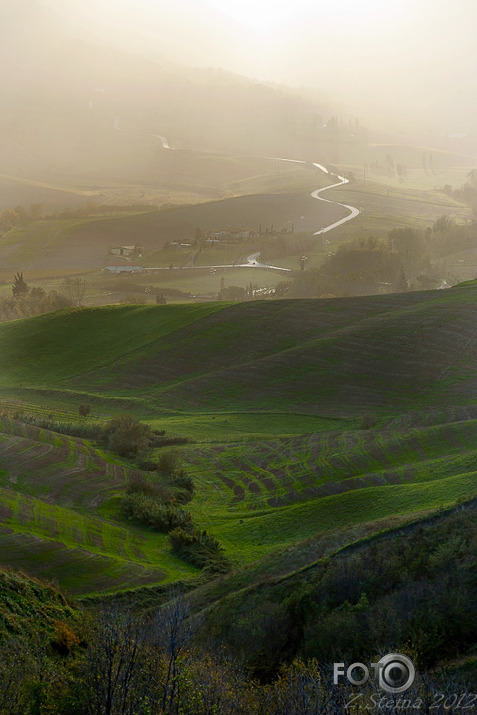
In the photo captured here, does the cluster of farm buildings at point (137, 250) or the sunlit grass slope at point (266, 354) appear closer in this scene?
the sunlit grass slope at point (266, 354)

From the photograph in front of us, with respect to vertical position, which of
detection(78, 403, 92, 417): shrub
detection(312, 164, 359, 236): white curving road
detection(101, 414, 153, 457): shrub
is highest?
detection(312, 164, 359, 236): white curving road

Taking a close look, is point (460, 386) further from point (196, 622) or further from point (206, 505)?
point (196, 622)

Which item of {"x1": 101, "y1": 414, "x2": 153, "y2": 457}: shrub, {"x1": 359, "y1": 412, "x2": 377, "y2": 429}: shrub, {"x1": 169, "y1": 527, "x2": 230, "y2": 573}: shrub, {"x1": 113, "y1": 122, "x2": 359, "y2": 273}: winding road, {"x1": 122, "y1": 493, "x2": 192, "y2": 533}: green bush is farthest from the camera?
{"x1": 113, "y1": 122, "x2": 359, "y2": 273}: winding road

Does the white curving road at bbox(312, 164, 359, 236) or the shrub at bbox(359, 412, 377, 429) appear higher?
the white curving road at bbox(312, 164, 359, 236)

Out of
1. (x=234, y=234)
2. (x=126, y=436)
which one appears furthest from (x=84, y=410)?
(x=234, y=234)

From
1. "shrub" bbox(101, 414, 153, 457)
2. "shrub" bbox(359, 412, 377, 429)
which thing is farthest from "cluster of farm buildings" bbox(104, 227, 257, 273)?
"shrub" bbox(359, 412, 377, 429)

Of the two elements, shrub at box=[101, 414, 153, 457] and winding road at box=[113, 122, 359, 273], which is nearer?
shrub at box=[101, 414, 153, 457]

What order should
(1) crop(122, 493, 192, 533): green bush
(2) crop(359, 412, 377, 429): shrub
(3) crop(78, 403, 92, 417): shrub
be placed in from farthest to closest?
(3) crop(78, 403, 92, 417): shrub < (2) crop(359, 412, 377, 429): shrub < (1) crop(122, 493, 192, 533): green bush

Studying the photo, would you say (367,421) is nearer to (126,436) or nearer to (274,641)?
(126,436)

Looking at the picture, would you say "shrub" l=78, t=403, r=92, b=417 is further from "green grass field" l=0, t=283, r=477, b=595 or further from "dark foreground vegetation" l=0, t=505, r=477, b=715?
"dark foreground vegetation" l=0, t=505, r=477, b=715

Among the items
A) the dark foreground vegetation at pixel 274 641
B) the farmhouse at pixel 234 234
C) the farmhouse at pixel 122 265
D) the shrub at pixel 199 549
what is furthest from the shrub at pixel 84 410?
the farmhouse at pixel 234 234

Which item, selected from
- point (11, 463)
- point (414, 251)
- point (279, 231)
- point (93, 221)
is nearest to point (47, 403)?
point (11, 463)

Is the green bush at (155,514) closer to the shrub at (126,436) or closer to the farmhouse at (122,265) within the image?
the shrub at (126,436)
